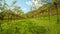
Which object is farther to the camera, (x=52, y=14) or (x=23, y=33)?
(x=52, y=14)

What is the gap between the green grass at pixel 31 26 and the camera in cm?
378

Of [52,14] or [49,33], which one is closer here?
[49,33]

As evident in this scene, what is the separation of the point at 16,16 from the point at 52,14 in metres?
0.90

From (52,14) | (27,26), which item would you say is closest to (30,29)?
(27,26)

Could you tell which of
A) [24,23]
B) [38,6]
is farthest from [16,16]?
[38,6]

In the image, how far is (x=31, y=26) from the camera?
3842 mm

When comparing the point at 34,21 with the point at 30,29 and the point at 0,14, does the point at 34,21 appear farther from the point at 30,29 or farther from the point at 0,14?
the point at 0,14

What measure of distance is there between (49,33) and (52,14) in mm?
531

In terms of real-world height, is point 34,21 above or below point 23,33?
above

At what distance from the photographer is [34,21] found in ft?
12.8

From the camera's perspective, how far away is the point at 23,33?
12.3 feet

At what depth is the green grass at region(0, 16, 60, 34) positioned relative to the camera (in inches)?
149

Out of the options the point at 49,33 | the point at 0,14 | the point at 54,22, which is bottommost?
the point at 49,33

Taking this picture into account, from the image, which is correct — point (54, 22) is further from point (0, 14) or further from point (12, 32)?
point (0, 14)
